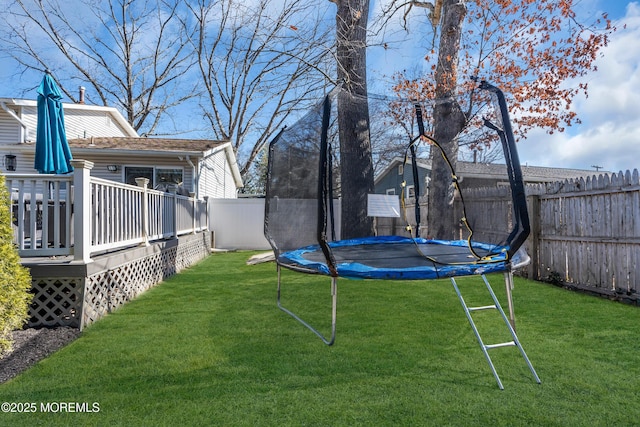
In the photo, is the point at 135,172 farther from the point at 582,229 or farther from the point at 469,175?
the point at 469,175

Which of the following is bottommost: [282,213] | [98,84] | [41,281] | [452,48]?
[41,281]

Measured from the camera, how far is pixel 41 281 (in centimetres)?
335

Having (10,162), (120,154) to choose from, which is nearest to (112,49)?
(10,162)

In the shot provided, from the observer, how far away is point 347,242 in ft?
16.1

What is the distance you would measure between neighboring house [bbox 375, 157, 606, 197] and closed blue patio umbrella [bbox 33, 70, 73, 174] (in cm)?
431

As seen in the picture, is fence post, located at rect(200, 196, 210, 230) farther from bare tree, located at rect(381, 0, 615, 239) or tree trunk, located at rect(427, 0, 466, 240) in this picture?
bare tree, located at rect(381, 0, 615, 239)

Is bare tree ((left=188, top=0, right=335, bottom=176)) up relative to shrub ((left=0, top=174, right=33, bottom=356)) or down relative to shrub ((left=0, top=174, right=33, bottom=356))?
up

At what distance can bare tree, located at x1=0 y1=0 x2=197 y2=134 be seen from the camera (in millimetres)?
16562

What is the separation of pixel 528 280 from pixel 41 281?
6133 mm

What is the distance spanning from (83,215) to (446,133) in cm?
580

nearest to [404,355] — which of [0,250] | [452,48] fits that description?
[0,250]

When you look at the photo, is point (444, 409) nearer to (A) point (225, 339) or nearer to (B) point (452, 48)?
(A) point (225, 339)

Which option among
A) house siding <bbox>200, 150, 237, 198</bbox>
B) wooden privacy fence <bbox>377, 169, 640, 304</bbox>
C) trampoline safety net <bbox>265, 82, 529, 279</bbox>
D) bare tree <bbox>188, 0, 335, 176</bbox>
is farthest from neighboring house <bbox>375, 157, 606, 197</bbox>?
bare tree <bbox>188, 0, 335, 176</bbox>

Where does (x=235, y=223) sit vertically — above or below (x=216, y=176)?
below
